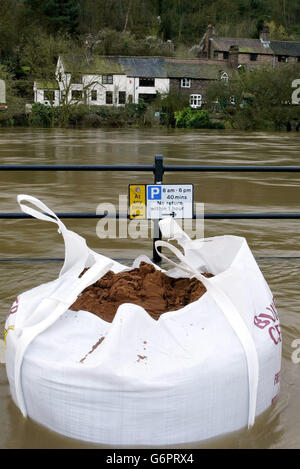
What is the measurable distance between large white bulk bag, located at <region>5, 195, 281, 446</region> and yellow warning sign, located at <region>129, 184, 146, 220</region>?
204cm

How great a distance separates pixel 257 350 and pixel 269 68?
170 ft

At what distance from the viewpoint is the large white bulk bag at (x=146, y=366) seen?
224 centimetres

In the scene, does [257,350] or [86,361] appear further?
[257,350]

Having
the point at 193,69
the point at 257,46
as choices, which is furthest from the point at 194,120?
the point at 257,46

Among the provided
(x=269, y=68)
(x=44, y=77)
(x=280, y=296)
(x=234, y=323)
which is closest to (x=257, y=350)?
(x=234, y=323)

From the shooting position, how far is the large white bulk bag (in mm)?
2238

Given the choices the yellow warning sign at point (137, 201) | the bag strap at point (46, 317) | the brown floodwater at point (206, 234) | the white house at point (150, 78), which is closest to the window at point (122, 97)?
the white house at point (150, 78)

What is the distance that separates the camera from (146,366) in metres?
2.24

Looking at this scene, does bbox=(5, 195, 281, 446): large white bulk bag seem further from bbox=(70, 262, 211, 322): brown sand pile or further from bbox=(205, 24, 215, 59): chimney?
bbox=(205, 24, 215, 59): chimney

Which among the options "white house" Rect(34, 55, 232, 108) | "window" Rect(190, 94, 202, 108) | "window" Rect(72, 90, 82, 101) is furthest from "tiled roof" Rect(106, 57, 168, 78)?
"window" Rect(72, 90, 82, 101)

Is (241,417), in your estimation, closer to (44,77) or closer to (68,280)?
(68,280)

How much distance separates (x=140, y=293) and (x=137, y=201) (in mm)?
1993

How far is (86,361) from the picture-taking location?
2260 mm

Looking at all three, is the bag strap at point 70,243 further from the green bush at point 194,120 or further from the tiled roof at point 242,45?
the tiled roof at point 242,45
